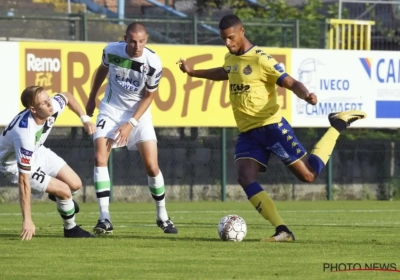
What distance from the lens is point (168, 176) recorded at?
23453 mm

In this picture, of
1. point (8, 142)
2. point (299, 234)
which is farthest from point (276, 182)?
point (8, 142)

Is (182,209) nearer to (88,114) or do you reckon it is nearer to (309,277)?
(88,114)

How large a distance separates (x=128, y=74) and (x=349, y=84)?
473 inches

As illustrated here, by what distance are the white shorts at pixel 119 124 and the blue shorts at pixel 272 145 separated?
150cm

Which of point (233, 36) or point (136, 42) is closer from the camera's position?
point (233, 36)

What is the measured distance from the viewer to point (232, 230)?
441 inches

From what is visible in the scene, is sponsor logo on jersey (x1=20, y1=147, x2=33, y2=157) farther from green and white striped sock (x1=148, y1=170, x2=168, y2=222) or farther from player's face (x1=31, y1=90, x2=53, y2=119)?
green and white striped sock (x1=148, y1=170, x2=168, y2=222)

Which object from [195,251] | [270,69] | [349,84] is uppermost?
[270,69]

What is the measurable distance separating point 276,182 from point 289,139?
1310 centimetres

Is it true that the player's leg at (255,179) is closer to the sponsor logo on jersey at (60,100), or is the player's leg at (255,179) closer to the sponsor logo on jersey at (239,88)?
the sponsor logo on jersey at (239,88)

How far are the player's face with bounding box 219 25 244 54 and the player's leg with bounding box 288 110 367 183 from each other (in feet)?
4.52

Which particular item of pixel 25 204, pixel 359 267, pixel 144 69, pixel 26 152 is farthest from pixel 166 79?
pixel 359 267

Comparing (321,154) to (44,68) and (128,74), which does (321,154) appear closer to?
(128,74)

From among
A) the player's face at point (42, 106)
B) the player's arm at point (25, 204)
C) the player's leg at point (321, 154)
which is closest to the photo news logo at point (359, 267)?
the player's leg at point (321, 154)
